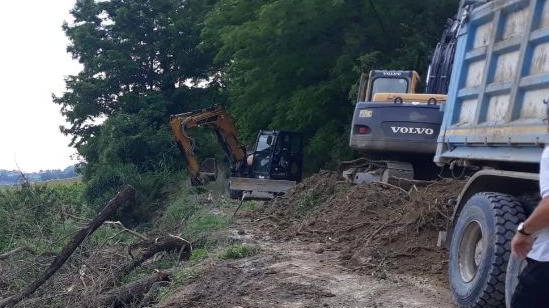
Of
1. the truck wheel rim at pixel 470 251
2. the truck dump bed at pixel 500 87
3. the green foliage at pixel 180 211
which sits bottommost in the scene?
the green foliage at pixel 180 211

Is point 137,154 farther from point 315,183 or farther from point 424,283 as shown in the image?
point 424,283

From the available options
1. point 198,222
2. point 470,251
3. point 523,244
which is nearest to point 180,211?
point 198,222

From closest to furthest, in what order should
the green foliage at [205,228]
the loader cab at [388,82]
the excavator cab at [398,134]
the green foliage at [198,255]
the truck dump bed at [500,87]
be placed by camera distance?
the truck dump bed at [500,87], the green foliage at [198,255], the excavator cab at [398,134], the green foliage at [205,228], the loader cab at [388,82]

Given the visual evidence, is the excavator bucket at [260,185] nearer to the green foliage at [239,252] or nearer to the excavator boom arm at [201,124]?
the excavator boom arm at [201,124]

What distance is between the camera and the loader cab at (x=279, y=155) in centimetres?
2133

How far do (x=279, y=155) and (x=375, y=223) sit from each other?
39.6 feet

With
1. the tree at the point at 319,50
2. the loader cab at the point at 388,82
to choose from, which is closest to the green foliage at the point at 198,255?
the loader cab at the point at 388,82

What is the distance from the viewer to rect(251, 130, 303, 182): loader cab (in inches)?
840

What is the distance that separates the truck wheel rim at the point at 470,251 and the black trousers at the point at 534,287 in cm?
212

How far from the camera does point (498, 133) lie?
5613 millimetres

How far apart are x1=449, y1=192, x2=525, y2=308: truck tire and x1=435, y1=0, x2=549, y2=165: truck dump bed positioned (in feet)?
1.21

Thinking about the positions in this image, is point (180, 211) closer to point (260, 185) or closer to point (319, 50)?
point (260, 185)

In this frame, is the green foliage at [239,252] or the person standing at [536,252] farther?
the green foliage at [239,252]

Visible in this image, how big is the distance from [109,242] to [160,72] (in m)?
22.5
